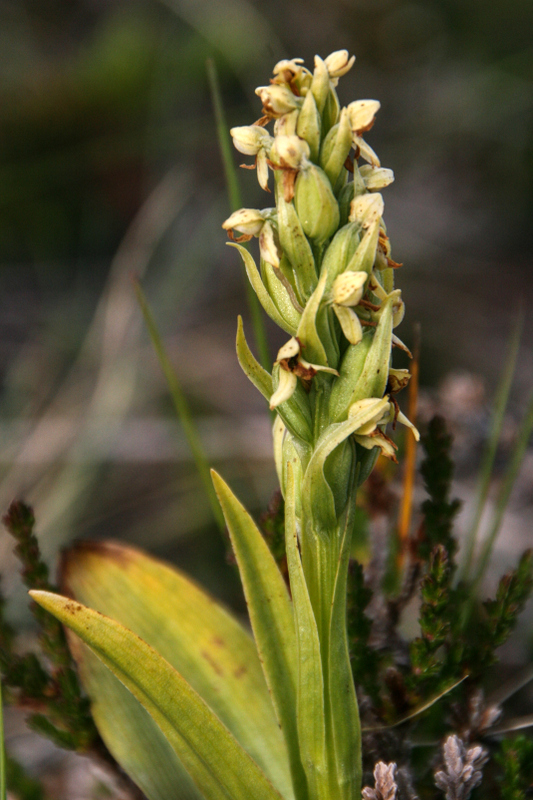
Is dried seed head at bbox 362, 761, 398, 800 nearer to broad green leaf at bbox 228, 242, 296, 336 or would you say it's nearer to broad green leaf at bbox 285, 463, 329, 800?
broad green leaf at bbox 285, 463, 329, 800

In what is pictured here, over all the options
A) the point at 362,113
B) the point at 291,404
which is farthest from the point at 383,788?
the point at 362,113

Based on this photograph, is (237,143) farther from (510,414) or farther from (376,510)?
(510,414)

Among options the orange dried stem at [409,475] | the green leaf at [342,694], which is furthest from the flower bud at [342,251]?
the orange dried stem at [409,475]

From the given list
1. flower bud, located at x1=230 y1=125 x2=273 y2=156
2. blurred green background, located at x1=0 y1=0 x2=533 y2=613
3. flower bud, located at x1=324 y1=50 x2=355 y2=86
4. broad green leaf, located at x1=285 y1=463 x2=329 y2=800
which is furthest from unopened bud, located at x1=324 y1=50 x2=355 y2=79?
blurred green background, located at x1=0 y1=0 x2=533 y2=613

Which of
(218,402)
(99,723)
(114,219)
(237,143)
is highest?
(114,219)

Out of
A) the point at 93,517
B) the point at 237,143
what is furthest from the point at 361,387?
the point at 93,517

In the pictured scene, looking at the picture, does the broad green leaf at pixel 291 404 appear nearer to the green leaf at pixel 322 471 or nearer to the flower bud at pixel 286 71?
the green leaf at pixel 322 471

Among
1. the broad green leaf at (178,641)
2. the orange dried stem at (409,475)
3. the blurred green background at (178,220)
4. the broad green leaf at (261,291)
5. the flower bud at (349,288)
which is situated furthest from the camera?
the blurred green background at (178,220)
